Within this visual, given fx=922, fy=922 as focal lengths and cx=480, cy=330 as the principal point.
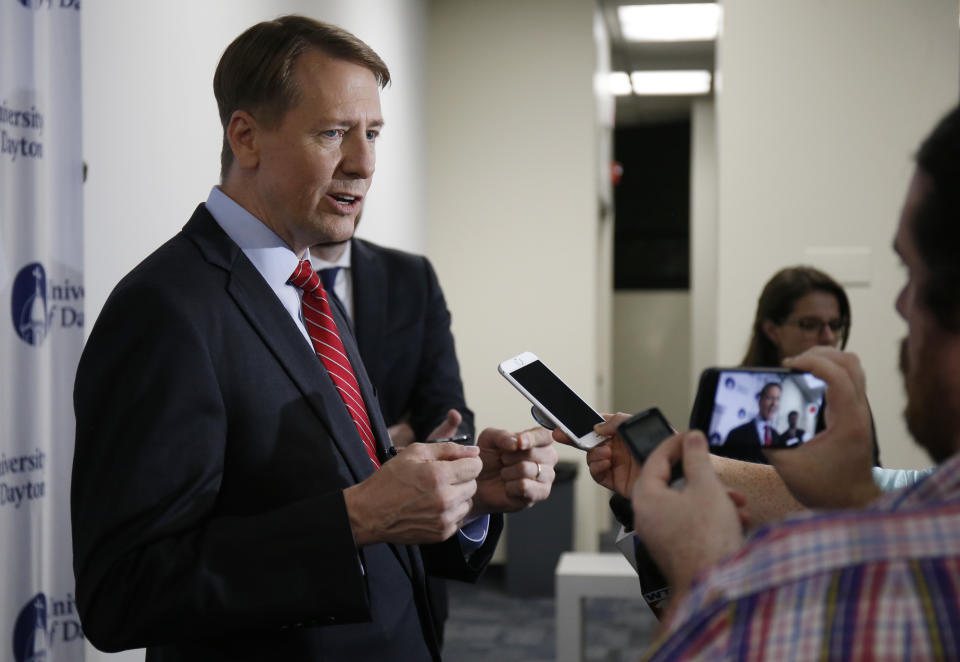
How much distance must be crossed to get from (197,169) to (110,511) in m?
1.59

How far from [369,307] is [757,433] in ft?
3.65

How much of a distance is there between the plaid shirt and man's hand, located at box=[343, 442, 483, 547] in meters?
0.53

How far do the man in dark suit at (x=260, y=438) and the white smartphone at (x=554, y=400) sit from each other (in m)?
0.07

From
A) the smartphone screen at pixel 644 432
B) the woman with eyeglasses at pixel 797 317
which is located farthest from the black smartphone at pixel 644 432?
the woman with eyeglasses at pixel 797 317

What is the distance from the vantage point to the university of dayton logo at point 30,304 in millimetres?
1595

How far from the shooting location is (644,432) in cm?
112

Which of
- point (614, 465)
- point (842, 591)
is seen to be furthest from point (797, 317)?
point (842, 591)

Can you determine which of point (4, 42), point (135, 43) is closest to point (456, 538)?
point (4, 42)

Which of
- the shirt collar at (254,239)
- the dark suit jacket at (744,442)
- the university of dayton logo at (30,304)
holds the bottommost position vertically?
the dark suit jacket at (744,442)

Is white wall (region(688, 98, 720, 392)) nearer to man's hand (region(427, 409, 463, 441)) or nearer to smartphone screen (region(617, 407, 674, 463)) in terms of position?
man's hand (region(427, 409, 463, 441))

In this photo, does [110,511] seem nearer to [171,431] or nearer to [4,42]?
[171,431]

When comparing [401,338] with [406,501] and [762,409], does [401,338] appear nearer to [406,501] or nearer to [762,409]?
[762,409]

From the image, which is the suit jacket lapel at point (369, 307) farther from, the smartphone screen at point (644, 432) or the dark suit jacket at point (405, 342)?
the smartphone screen at point (644, 432)

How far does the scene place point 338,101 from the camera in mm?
1454
